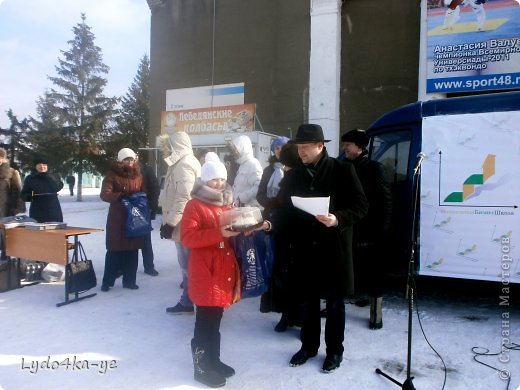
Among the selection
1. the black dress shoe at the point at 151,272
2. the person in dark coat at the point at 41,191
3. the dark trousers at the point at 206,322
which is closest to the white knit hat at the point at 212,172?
the dark trousers at the point at 206,322

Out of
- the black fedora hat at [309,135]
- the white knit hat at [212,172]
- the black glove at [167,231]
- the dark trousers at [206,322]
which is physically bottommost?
the dark trousers at [206,322]

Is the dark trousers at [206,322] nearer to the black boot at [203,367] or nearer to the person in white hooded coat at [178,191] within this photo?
the black boot at [203,367]

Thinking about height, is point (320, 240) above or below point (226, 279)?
above

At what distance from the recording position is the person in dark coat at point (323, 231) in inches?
118

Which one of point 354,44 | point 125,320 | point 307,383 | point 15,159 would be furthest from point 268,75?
point 15,159

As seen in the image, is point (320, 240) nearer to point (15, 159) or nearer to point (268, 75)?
point (268, 75)

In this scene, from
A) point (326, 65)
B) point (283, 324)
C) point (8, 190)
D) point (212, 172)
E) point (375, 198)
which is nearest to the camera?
point (212, 172)

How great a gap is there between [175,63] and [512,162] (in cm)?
1409

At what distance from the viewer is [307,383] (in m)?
2.91

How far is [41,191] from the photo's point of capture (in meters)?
6.10

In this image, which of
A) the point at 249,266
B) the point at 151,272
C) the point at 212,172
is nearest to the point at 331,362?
the point at 249,266

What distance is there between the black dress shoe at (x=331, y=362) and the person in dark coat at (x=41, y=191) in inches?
196

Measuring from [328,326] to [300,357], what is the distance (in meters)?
0.34

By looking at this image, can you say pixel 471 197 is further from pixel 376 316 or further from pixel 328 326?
pixel 328 326
